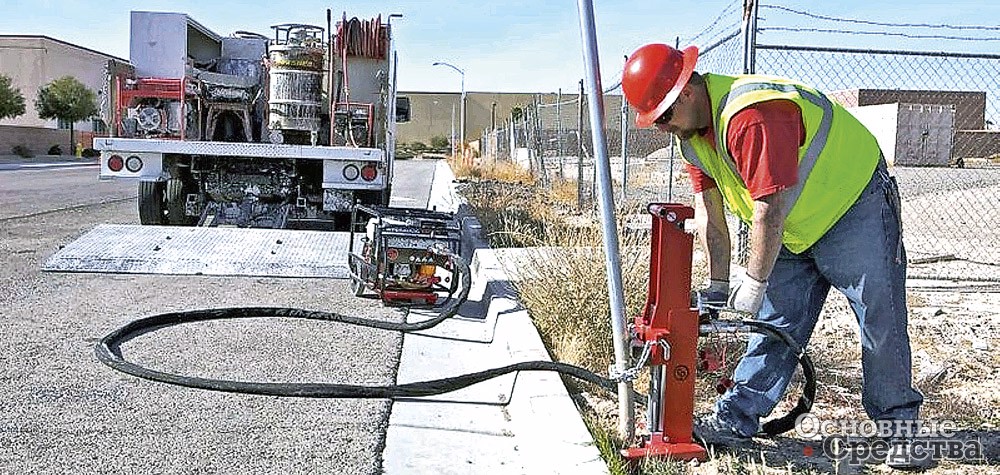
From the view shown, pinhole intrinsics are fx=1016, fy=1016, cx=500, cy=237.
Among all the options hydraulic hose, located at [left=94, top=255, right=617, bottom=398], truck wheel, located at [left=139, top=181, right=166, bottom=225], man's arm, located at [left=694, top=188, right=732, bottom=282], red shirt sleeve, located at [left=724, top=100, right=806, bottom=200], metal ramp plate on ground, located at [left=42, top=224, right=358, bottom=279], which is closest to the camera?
red shirt sleeve, located at [left=724, top=100, right=806, bottom=200]

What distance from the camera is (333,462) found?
3.98m

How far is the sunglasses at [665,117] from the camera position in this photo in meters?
3.74

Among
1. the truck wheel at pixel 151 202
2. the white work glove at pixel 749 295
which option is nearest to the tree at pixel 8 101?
the truck wheel at pixel 151 202

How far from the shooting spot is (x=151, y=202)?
1099cm

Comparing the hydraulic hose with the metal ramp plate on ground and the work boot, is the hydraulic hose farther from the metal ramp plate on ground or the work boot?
the metal ramp plate on ground

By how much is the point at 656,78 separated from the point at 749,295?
87cm

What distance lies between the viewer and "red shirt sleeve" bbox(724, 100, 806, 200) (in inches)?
139

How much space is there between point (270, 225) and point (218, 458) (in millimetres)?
7384

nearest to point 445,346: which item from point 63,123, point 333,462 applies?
point 333,462

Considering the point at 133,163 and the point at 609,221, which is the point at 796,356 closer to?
the point at 609,221

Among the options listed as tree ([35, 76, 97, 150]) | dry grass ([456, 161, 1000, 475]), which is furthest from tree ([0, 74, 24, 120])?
dry grass ([456, 161, 1000, 475])

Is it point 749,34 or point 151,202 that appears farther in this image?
point 151,202

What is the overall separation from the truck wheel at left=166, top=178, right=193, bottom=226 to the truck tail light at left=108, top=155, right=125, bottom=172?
58 cm

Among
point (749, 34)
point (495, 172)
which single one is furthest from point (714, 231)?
point (495, 172)
